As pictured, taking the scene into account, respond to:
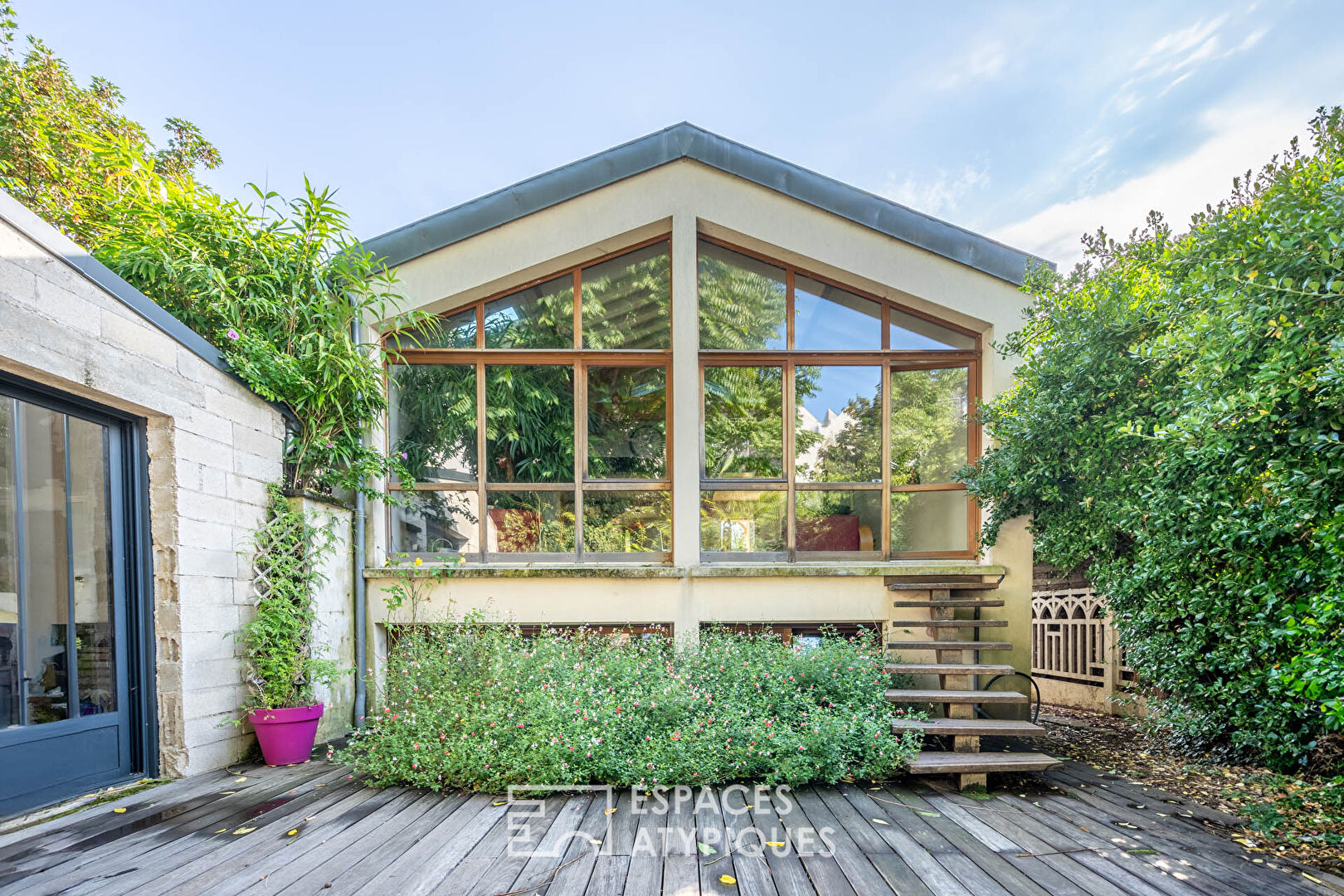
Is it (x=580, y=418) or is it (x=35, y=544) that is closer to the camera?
(x=35, y=544)

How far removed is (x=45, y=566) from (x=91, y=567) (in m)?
0.25

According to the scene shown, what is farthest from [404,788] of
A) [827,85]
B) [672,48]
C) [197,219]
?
[827,85]

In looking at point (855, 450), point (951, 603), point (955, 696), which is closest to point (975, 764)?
point (955, 696)

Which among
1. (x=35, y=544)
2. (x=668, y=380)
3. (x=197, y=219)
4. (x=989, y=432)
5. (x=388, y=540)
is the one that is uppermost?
(x=197, y=219)

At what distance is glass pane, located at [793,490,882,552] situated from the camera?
4.64 metres

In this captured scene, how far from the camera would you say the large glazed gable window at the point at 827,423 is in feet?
15.2

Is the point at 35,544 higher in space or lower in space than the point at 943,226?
lower

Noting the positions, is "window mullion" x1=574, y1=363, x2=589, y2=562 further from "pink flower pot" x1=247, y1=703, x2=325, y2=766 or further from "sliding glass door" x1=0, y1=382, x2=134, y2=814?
"sliding glass door" x1=0, y1=382, x2=134, y2=814

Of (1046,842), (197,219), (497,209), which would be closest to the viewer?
(1046,842)

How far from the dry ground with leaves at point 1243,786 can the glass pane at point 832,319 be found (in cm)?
320

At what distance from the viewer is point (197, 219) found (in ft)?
12.1

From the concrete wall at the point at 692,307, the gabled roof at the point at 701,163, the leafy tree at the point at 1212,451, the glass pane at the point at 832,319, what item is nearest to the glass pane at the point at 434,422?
the concrete wall at the point at 692,307

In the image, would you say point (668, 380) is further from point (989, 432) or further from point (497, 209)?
point (989, 432)

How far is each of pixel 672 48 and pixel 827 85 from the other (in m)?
2.12
